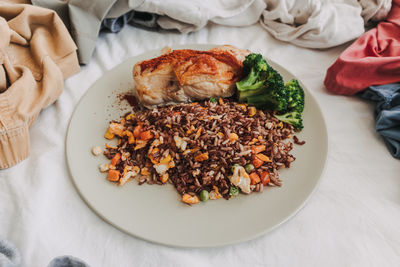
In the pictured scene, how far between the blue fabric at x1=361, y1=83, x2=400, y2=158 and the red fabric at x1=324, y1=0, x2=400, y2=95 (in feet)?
0.26

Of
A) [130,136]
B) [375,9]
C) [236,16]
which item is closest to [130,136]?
[130,136]

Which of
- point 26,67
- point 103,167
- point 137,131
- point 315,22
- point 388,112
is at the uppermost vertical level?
point 315,22

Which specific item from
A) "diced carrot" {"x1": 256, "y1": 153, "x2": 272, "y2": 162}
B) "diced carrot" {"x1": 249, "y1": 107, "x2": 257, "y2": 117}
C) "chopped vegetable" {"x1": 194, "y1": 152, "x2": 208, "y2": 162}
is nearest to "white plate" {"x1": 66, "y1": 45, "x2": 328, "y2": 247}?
"diced carrot" {"x1": 256, "y1": 153, "x2": 272, "y2": 162}

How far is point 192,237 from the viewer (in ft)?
6.45

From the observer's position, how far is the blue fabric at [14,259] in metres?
1.77

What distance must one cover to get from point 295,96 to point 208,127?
2.54 feet

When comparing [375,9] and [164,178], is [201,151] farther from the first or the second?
[375,9]

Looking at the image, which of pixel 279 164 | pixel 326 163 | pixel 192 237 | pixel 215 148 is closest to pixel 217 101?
pixel 215 148

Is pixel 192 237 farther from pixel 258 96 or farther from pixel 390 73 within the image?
pixel 390 73

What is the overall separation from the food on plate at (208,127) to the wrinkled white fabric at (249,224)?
0.32m

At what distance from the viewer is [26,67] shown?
8.36 feet

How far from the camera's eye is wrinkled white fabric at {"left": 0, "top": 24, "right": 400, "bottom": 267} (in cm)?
198

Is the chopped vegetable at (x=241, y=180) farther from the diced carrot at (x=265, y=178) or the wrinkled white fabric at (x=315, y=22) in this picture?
the wrinkled white fabric at (x=315, y=22)

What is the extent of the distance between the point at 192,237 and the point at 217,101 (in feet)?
3.71
